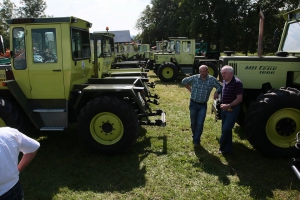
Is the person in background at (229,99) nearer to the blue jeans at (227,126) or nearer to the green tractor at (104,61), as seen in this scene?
the blue jeans at (227,126)

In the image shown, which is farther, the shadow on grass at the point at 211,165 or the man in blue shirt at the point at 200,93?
the man in blue shirt at the point at 200,93

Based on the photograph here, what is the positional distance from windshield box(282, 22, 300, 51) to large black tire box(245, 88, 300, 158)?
1431 mm

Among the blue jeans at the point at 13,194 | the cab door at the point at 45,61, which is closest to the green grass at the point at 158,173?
the cab door at the point at 45,61

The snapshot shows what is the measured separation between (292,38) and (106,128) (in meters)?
4.06

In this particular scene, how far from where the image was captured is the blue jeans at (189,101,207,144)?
494 centimetres

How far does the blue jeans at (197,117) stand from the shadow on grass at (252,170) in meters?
0.26

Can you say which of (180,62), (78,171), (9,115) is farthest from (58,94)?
(180,62)

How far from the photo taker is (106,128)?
14.9 ft

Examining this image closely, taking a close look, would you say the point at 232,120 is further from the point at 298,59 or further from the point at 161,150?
the point at 298,59

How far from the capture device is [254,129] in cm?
430

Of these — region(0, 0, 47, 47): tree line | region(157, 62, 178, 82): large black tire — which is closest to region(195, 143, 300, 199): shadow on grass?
region(157, 62, 178, 82): large black tire

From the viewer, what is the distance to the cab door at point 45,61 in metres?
4.50

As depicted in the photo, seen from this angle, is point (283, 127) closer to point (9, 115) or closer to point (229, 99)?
point (229, 99)

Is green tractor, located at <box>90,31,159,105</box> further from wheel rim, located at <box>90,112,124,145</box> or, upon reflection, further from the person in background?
the person in background
